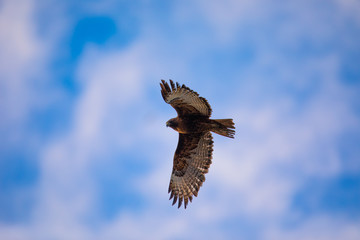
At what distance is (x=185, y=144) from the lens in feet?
36.4

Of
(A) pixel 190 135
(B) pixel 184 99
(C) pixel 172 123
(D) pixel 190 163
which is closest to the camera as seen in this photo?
(B) pixel 184 99

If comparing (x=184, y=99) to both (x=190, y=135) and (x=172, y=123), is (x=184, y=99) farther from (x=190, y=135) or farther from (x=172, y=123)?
(x=190, y=135)

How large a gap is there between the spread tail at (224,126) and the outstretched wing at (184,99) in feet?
1.26

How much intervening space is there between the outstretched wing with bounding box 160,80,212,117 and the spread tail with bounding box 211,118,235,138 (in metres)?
0.38

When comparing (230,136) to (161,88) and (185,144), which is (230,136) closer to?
(185,144)

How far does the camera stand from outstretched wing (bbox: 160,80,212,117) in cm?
919

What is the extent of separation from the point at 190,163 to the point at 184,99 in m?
2.56

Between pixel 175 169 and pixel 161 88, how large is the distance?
317 centimetres

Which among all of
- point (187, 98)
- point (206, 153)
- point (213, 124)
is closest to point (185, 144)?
point (206, 153)

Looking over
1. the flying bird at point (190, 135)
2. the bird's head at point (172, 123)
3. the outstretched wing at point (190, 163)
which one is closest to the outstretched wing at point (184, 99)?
the flying bird at point (190, 135)

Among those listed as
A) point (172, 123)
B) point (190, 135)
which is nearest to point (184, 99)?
point (172, 123)

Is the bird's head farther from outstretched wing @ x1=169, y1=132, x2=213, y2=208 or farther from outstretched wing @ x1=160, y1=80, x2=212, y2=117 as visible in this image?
outstretched wing @ x1=169, y1=132, x2=213, y2=208

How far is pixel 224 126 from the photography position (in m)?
10.0

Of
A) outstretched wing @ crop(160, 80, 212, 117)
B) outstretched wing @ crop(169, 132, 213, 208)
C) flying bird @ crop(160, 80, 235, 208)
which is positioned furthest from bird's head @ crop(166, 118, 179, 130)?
outstretched wing @ crop(169, 132, 213, 208)
